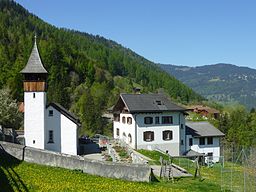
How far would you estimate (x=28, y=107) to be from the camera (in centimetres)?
3878

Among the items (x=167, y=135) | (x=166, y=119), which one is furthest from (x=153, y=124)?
(x=167, y=135)

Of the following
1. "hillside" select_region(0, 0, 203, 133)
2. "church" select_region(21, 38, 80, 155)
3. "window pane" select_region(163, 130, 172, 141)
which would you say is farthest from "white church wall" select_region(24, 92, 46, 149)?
"hillside" select_region(0, 0, 203, 133)

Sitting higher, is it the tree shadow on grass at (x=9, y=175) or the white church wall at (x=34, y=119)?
the white church wall at (x=34, y=119)

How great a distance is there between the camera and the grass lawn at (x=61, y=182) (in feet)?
68.7

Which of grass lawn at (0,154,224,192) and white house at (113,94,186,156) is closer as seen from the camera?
grass lawn at (0,154,224,192)

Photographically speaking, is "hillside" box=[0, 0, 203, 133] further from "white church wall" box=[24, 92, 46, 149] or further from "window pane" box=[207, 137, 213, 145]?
"white church wall" box=[24, 92, 46, 149]

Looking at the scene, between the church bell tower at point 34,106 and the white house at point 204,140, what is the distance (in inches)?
929

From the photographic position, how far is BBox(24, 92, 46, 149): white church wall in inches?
1518

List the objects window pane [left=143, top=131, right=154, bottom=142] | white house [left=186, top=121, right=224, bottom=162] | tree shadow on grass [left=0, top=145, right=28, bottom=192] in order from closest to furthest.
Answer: tree shadow on grass [left=0, top=145, right=28, bottom=192], window pane [left=143, top=131, right=154, bottom=142], white house [left=186, top=121, right=224, bottom=162]

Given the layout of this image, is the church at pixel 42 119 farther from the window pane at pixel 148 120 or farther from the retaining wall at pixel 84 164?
the window pane at pixel 148 120

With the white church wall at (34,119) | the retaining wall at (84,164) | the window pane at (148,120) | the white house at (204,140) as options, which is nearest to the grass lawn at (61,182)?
the retaining wall at (84,164)

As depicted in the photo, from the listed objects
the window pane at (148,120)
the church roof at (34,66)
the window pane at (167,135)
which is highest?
the church roof at (34,66)

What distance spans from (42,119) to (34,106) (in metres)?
1.53

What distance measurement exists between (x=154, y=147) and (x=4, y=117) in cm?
2090
